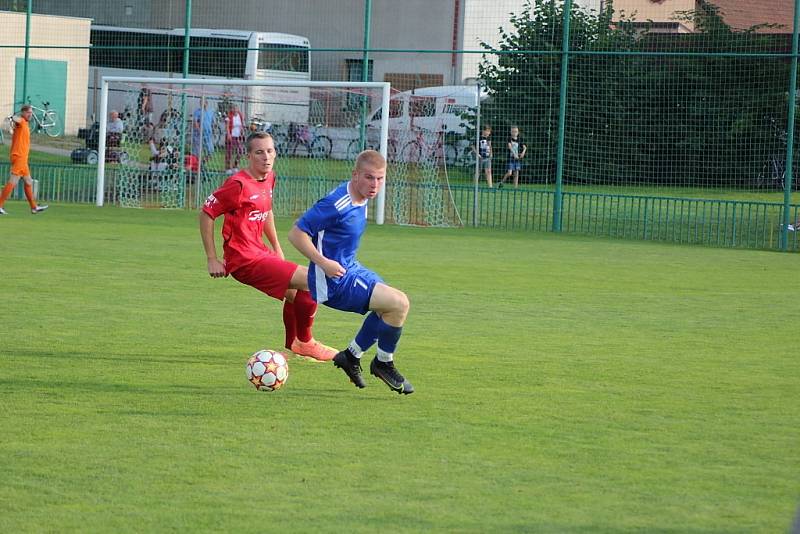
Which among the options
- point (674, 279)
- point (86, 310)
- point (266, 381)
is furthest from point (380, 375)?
point (674, 279)

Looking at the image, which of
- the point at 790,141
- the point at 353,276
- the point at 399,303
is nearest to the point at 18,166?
the point at 790,141

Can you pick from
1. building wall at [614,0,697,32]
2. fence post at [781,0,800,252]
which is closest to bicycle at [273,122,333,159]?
building wall at [614,0,697,32]

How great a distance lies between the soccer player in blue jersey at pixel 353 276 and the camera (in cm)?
679

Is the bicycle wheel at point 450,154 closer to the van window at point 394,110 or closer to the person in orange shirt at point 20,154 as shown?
the van window at point 394,110

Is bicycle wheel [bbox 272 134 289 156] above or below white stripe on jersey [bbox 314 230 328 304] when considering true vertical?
above

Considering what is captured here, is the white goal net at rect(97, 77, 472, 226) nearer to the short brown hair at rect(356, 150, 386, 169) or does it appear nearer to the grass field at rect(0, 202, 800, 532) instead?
the grass field at rect(0, 202, 800, 532)

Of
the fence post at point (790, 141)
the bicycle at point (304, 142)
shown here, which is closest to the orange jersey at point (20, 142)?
the bicycle at point (304, 142)

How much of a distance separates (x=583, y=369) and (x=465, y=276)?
5478mm

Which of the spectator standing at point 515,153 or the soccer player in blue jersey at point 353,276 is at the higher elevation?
the spectator standing at point 515,153

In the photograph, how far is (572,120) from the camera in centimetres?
2189

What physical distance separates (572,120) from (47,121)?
14984mm

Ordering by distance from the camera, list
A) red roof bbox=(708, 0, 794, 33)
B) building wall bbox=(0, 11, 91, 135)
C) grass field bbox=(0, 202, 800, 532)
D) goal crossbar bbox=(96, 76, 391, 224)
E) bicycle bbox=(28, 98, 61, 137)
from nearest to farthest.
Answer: grass field bbox=(0, 202, 800, 532), goal crossbar bbox=(96, 76, 391, 224), red roof bbox=(708, 0, 794, 33), building wall bbox=(0, 11, 91, 135), bicycle bbox=(28, 98, 61, 137)

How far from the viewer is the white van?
21.3 m

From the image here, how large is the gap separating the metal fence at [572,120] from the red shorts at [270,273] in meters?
12.4
